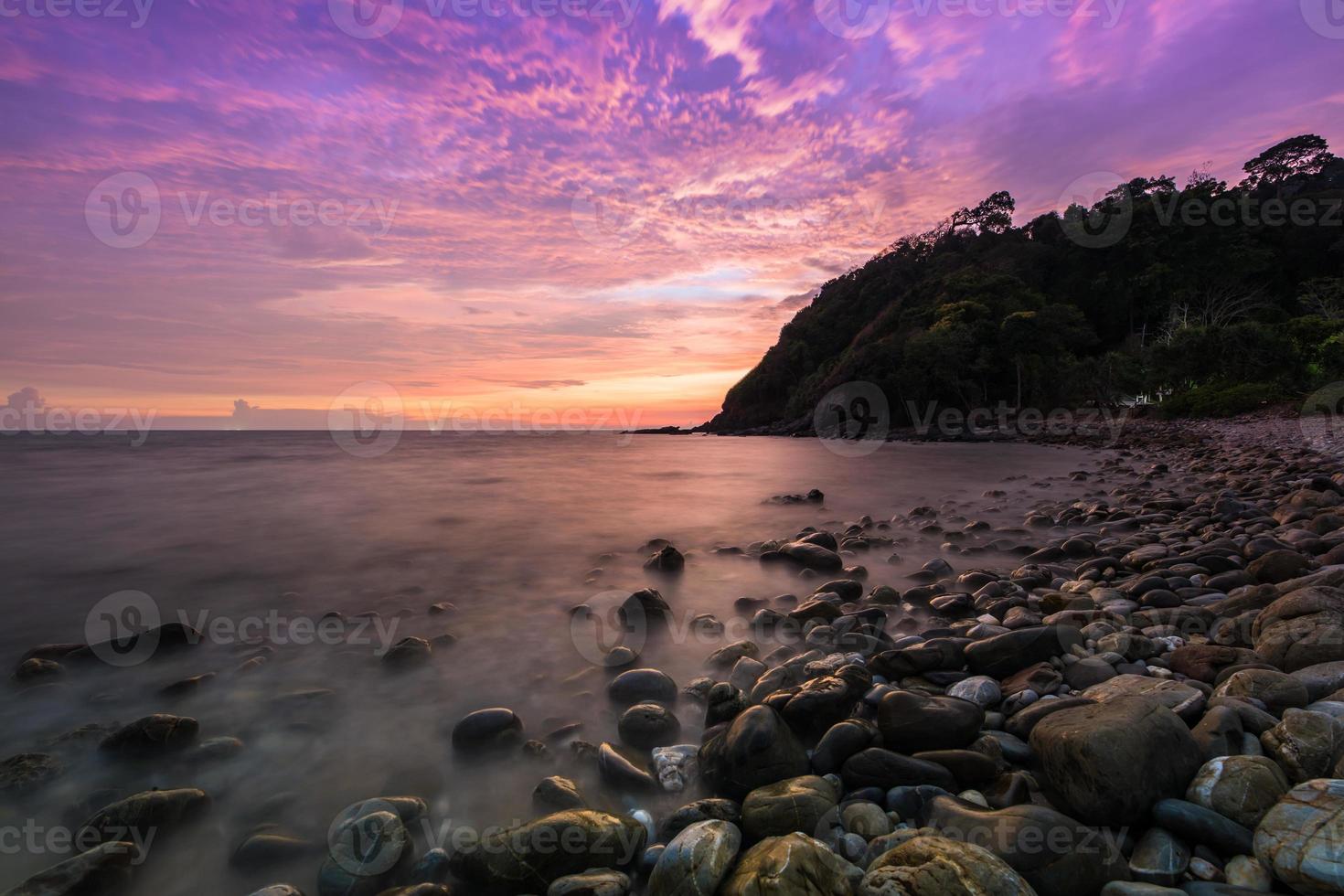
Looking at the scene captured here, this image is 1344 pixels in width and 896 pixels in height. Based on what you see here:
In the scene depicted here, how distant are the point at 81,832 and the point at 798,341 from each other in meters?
90.1

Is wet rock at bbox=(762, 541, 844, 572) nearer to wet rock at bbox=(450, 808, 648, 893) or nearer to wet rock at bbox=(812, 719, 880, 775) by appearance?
wet rock at bbox=(812, 719, 880, 775)

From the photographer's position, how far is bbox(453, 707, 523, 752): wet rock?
3.26 metres

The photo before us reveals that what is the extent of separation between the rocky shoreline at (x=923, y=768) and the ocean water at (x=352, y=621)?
14cm

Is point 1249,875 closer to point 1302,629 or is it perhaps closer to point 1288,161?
point 1302,629

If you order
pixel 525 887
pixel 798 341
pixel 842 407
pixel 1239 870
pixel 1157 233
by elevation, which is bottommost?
pixel 525 887

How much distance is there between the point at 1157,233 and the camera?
6066cm

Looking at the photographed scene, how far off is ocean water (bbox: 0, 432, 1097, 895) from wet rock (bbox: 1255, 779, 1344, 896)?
85.6 inches

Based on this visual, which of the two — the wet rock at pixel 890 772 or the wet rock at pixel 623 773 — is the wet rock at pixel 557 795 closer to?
the wet rock at pixel 623 773

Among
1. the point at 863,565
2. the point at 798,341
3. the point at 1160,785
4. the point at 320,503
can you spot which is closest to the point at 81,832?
the point at 1160,785

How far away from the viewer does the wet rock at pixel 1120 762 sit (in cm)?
214

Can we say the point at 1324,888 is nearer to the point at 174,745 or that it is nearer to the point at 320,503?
the point at 174,745

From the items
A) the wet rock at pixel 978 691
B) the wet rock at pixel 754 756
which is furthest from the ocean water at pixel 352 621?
the wet rock at pixel 978 691

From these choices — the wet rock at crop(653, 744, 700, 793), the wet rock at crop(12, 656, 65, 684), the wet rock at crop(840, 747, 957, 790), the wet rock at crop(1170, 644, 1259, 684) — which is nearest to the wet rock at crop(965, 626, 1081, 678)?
the wet rock at crop(1170, 644, 1259, 684)

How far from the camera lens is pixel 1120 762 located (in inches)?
85.8
